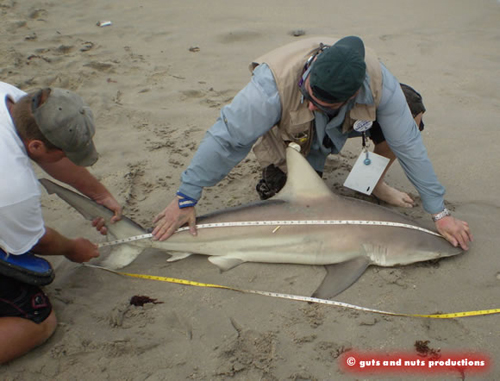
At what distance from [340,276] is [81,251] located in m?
1.53

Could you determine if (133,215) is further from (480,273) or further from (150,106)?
(480,273)

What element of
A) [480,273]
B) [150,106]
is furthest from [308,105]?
[150,106]

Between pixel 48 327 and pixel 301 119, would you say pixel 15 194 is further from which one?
pixel 301 119

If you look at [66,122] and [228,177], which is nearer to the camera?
[66,122]

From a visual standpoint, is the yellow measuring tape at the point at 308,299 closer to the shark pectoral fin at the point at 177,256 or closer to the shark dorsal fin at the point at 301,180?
the shark pectoral fin at the point at 177,256

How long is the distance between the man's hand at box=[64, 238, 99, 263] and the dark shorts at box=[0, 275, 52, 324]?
0.97ft

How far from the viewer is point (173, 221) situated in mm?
2746

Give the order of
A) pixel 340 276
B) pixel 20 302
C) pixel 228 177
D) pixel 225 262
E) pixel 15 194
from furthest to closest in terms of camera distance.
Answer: pixel 228 177, pixel 225 262, pixel 340 276, pixel 20 302, pixel 15 194

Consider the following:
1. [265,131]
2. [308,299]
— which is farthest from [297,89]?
[308,299]

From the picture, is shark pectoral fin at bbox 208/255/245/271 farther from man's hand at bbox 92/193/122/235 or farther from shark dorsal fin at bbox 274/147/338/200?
man's hand at bbox 92/193/122/235

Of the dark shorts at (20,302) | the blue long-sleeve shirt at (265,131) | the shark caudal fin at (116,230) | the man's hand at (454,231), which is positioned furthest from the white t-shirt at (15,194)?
the man's hand at (454,231)

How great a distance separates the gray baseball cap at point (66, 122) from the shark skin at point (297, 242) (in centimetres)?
70

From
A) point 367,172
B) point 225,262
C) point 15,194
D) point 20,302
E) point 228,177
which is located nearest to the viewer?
point 15,194

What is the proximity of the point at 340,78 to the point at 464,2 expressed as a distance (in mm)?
7045
